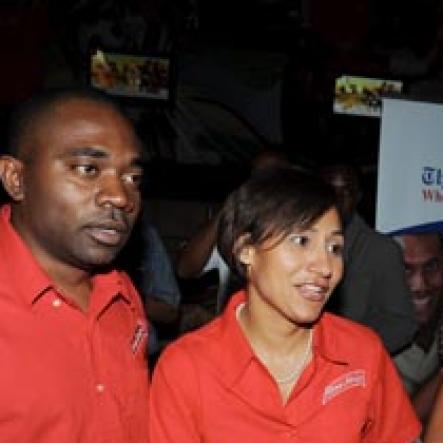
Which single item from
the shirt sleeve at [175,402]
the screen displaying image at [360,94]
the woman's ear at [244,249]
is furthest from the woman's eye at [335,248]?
the screen displaying image at [360,94]

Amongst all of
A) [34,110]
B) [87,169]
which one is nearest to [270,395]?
[87,169]

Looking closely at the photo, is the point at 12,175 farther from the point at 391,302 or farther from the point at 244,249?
the point at 391,302

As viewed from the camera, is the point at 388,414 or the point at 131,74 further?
the point at 131,74

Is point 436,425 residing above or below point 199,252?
A: above

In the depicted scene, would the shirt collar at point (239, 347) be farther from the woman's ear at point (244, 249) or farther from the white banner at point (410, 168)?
the white banner at point (410, 168)

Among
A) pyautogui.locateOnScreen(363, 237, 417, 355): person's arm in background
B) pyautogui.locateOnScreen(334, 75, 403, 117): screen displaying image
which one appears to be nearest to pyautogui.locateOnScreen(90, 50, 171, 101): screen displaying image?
pyautogui.locateOnScreen(334, 75, 403, 117): screen displaying image

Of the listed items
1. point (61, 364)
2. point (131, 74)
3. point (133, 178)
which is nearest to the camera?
point (61, 364)

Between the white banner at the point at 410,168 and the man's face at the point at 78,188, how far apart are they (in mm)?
2010

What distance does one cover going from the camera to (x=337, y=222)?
1986 millimetres

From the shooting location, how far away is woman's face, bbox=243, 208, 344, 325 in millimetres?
1926

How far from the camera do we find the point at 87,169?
69.1 inches

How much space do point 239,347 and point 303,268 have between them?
0.79 feet

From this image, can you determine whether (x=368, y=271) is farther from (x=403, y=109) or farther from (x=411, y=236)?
(x=403, y=109)

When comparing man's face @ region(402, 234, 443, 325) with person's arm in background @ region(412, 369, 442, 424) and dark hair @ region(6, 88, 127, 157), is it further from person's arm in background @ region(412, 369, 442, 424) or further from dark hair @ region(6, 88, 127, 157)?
dark hair @ region(6, 88, 127, 157)
